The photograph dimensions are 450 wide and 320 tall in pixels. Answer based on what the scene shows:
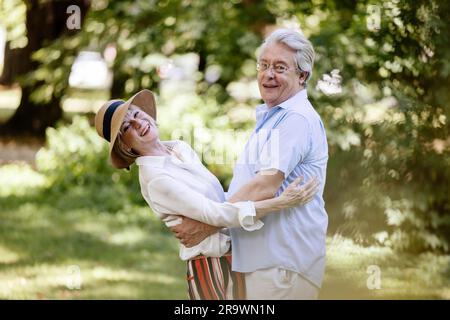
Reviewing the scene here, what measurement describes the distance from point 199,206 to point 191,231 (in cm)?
9

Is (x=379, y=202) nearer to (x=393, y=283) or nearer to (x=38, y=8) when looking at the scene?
(x=393, y=283)

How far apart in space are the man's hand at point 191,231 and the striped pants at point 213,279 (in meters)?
0.05

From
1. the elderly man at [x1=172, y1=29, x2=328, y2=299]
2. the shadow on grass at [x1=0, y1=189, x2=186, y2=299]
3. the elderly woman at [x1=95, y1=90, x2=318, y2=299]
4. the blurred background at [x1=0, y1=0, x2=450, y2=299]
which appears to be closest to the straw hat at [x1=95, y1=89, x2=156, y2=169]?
the elderly woman at [x1=95, y1=90, x2=318, y2=299]

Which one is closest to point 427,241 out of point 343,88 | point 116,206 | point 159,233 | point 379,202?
point 379,202

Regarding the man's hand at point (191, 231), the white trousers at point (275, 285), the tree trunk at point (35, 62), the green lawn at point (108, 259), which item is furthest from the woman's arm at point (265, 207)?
the tree trunk at point (35, 62)

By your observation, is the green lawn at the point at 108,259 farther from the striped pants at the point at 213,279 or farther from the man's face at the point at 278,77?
the man's face at the point at 278,77

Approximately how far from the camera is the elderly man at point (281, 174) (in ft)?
6.32

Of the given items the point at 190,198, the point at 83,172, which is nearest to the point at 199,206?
the point at 190,198

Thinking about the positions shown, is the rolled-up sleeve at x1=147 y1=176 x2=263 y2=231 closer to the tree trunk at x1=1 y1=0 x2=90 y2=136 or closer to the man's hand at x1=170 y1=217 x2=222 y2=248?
the man's hand at x1=170 y1=217 x2=222 y2=248

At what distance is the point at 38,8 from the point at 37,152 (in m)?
0.87

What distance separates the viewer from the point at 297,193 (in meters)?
1.91

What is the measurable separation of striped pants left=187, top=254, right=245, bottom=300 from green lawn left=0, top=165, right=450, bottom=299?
101 centimetres

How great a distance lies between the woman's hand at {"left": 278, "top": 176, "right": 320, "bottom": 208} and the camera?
191 cm

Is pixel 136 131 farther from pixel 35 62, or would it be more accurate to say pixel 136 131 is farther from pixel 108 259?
pixel 35 62
